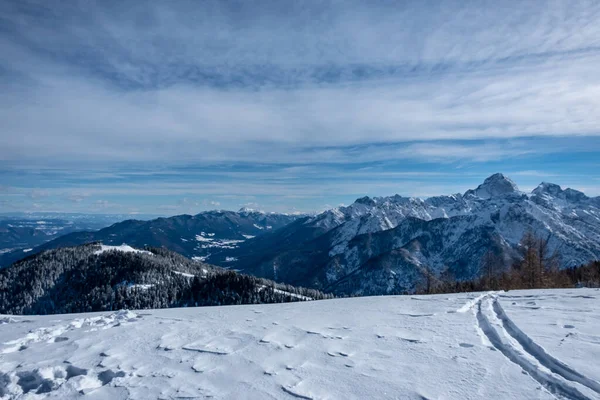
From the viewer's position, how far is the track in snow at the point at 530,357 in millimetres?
6668

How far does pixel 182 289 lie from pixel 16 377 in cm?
14210

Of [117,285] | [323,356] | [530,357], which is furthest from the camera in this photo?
[117,285]

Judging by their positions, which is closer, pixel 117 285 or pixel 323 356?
pixel 323 356

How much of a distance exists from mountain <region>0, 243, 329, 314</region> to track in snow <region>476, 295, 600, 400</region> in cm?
11286

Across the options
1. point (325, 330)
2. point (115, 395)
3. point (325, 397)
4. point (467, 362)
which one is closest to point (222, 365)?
point (115, 395)

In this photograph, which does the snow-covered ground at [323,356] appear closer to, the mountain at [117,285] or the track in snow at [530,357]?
the track in snow at [530,357]

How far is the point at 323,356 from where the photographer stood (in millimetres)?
9344

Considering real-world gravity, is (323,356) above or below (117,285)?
above

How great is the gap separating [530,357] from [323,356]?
Answer: 18.2 ft

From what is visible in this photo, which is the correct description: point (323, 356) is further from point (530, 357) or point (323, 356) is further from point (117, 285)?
point (117, 285)

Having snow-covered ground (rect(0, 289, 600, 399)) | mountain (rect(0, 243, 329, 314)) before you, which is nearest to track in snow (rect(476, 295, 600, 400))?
snow-covered ground (rect(0, 289, 600, 399))

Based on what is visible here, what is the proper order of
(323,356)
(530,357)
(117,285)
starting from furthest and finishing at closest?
(117,285), (323,356), (530,357)

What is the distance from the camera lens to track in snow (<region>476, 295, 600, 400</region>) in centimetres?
667

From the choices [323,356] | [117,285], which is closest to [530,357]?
[323,356]
